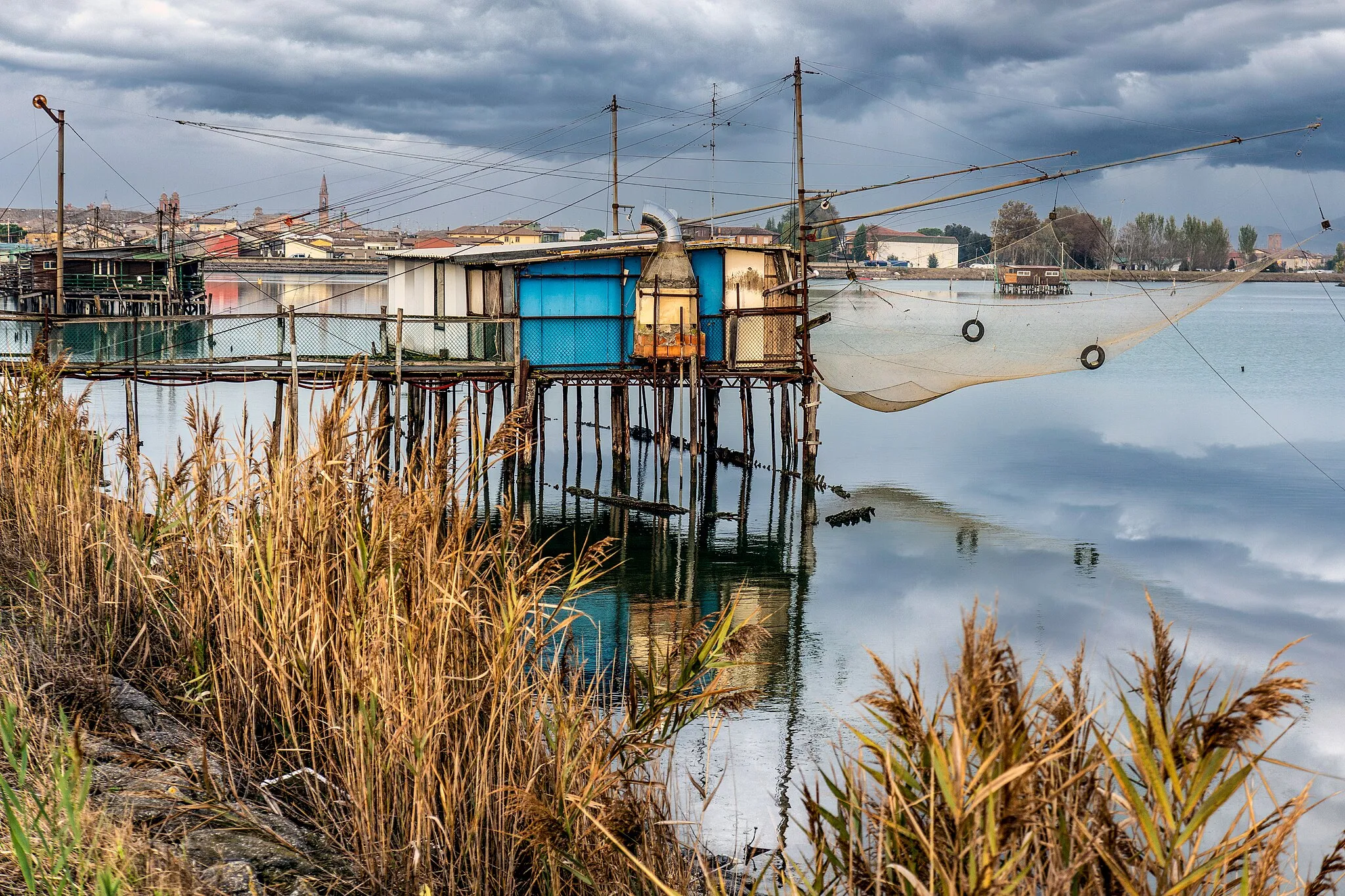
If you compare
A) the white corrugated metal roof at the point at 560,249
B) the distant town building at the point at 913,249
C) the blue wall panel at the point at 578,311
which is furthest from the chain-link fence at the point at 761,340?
the distant town building at the point at 913,249

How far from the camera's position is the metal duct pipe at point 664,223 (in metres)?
18.4

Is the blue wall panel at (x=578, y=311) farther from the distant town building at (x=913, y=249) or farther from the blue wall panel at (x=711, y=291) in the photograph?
the distant town building at (x=913, y=249)

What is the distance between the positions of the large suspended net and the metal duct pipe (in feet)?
9.41

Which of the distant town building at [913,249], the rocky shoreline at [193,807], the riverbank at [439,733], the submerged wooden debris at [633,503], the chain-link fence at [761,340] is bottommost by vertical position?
the submerged wooden debris at [633,503]

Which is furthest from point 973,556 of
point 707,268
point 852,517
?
point 707,268

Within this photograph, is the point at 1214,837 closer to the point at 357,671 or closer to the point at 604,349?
the point at 357,671

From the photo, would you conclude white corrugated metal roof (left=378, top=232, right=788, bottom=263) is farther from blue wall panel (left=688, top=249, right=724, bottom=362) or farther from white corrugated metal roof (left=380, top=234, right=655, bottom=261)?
blue wall panel (left=688, top=249, right=724, bottom=362)

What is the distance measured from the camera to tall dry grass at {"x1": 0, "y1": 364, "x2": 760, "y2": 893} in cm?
400

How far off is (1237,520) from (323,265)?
50.2 metres

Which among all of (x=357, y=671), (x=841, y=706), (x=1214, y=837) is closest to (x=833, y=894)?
(x=357, y=671)

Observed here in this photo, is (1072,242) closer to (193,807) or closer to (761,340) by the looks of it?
(761,340)

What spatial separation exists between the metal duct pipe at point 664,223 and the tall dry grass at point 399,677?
13124 mm

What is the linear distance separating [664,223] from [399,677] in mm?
14950

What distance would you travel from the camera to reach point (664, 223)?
725 inches
